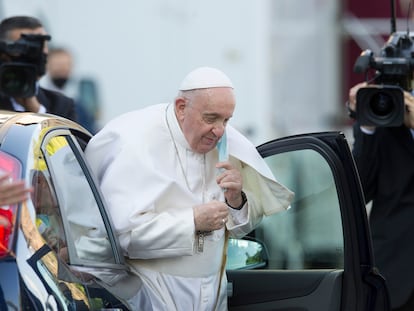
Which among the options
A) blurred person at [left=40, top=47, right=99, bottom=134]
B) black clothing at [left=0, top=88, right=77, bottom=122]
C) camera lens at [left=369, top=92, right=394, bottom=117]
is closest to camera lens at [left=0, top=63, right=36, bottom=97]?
black clothing at [left=0, top=88, right=77, bottom=122]

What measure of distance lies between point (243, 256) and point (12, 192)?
1878mm

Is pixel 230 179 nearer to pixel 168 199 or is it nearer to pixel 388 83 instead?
pixel 168 199

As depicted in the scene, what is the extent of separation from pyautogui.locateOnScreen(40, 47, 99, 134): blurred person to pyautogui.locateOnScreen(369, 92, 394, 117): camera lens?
13.7 feet

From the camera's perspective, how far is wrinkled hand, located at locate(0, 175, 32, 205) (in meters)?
3.39

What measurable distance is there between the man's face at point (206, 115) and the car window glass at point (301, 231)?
505mm

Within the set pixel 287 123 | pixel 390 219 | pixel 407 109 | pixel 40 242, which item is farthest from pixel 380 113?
pixel 287 123

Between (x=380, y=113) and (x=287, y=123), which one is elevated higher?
(x=380, y=113)

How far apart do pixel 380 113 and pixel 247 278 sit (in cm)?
117

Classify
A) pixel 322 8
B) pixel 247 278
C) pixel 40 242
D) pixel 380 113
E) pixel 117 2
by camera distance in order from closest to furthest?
pixel 40 242 < pixel 247 278 < pixel 380 113 < pixel 117 2 < pixel 322 8

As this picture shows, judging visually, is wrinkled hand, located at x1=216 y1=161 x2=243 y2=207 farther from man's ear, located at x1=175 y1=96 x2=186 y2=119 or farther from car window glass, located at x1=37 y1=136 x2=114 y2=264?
car window glass, located at x1=37 y1=136 x2=114 y2=264

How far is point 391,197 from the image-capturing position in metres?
5.90

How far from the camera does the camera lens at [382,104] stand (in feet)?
18.7

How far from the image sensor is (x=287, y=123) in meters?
14.0

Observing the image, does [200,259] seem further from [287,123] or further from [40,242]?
[287,123]
